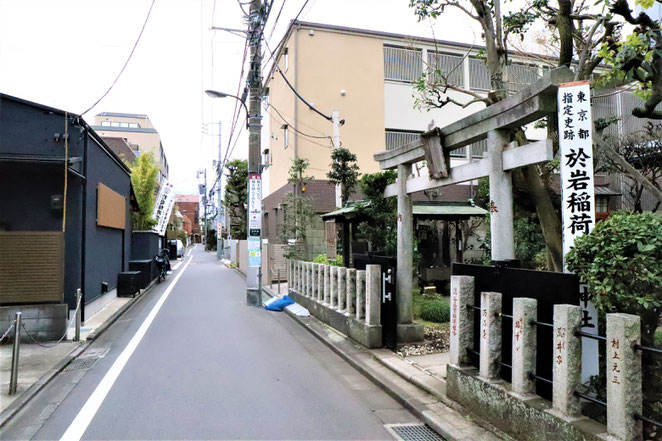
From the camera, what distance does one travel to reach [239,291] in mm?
17453

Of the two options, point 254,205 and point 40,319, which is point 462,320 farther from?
point 254,205

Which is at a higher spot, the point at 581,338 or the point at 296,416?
the point at 581,338

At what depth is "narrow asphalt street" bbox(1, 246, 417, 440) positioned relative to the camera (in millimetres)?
4582

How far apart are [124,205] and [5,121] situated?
7.47 metres

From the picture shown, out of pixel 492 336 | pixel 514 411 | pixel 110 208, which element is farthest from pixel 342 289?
pixel 110 208

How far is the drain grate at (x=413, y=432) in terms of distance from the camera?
4.49 metres

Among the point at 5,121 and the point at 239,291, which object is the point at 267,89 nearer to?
the point at 239,291

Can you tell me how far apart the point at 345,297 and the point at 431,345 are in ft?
7.40

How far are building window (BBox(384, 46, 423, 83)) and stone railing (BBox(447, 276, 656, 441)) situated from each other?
57.4ft

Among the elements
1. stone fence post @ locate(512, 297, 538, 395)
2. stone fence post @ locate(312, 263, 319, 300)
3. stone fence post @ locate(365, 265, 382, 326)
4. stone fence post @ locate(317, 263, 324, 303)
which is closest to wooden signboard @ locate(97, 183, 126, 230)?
stone fence post @ locate(312, 263, 319, 300)

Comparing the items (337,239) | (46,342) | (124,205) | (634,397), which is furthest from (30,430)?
(337,239)

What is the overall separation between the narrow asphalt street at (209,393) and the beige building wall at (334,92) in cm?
1145

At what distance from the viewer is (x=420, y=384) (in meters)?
5.73

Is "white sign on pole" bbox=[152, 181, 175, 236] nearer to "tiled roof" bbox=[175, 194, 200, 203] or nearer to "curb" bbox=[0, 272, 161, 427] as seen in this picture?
"curb" bbox=[0, 272, 161, 427]
